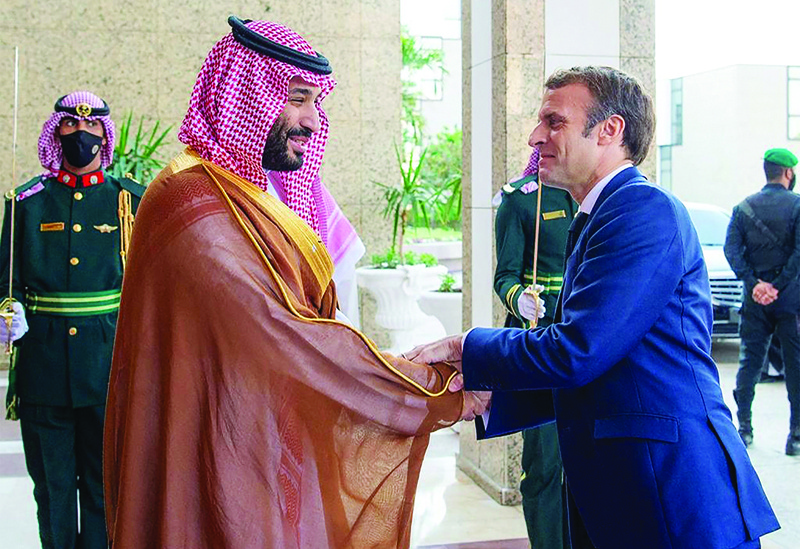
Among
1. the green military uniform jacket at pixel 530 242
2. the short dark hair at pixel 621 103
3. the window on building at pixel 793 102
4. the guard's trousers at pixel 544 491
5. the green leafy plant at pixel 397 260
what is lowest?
the guard's trousers at pixel 544 491

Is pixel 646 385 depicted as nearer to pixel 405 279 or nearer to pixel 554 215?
pixel 554 215

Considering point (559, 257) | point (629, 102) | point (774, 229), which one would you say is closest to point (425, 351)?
point (629, 102)

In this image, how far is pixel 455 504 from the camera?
507 centimetres

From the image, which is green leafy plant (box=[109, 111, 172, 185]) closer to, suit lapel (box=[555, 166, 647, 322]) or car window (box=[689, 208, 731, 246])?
suit lapel (box=[555, 166, 647, 322])

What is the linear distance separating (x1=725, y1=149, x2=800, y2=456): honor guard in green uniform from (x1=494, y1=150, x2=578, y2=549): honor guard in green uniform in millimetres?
2707

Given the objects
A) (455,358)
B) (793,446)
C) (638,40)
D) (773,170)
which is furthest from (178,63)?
(455,358)

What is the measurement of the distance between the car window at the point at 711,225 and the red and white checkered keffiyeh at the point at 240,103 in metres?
8.32

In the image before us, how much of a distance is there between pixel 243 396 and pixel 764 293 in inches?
194

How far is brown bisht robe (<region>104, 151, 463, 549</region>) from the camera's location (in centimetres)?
207

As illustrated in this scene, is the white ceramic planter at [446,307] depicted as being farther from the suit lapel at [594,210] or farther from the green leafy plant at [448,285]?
the suit lapel at [594,210]

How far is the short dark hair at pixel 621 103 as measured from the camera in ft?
7.42

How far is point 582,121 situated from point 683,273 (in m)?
0.44

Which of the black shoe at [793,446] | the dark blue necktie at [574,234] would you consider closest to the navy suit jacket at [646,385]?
the dark blue necktie at [574,234]

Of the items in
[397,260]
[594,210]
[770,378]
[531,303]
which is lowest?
[770,378]
